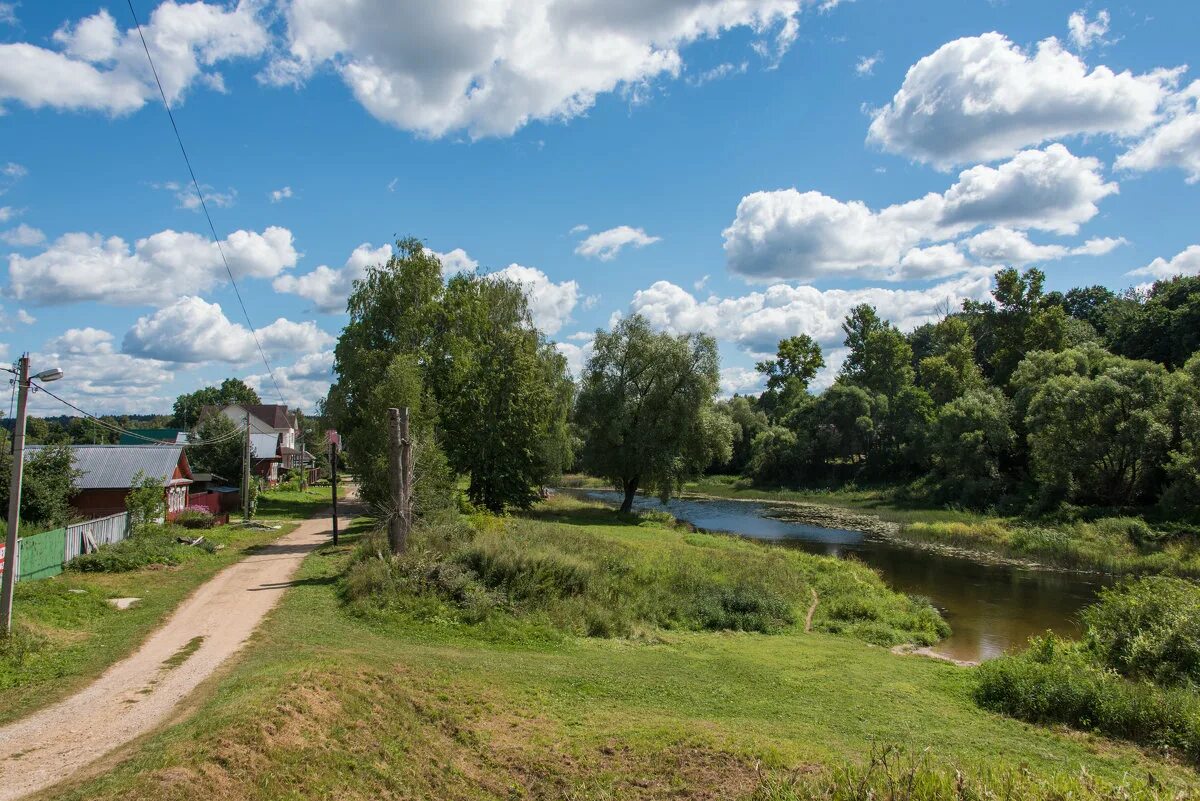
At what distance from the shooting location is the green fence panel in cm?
1797

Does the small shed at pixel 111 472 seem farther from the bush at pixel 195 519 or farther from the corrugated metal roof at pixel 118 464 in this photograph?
the bush at pixel 195 519

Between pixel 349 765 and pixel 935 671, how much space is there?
1322 cm

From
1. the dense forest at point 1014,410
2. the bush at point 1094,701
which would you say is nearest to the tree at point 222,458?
the dense forest at point 1014,410

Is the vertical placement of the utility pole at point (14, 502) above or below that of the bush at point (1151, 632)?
above

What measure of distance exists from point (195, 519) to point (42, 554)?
13.2 m

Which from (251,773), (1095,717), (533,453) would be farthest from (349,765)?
(533,453)

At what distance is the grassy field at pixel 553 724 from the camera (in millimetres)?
7801

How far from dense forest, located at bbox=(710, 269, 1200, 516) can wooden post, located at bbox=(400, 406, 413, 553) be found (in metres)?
38.2

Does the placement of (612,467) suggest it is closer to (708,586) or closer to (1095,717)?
(708,586)

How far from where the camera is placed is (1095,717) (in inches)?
507

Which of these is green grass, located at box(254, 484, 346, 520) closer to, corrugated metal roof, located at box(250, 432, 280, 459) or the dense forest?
corrugated metal roof, located at box(250, 432, 280, 459)

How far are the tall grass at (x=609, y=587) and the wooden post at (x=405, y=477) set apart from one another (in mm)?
652

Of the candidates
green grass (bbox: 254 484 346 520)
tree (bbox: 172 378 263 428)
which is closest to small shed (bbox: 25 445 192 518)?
green grass (bbox: 254 484 346 520)

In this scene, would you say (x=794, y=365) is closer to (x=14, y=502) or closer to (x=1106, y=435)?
(x=1106, y=435)
